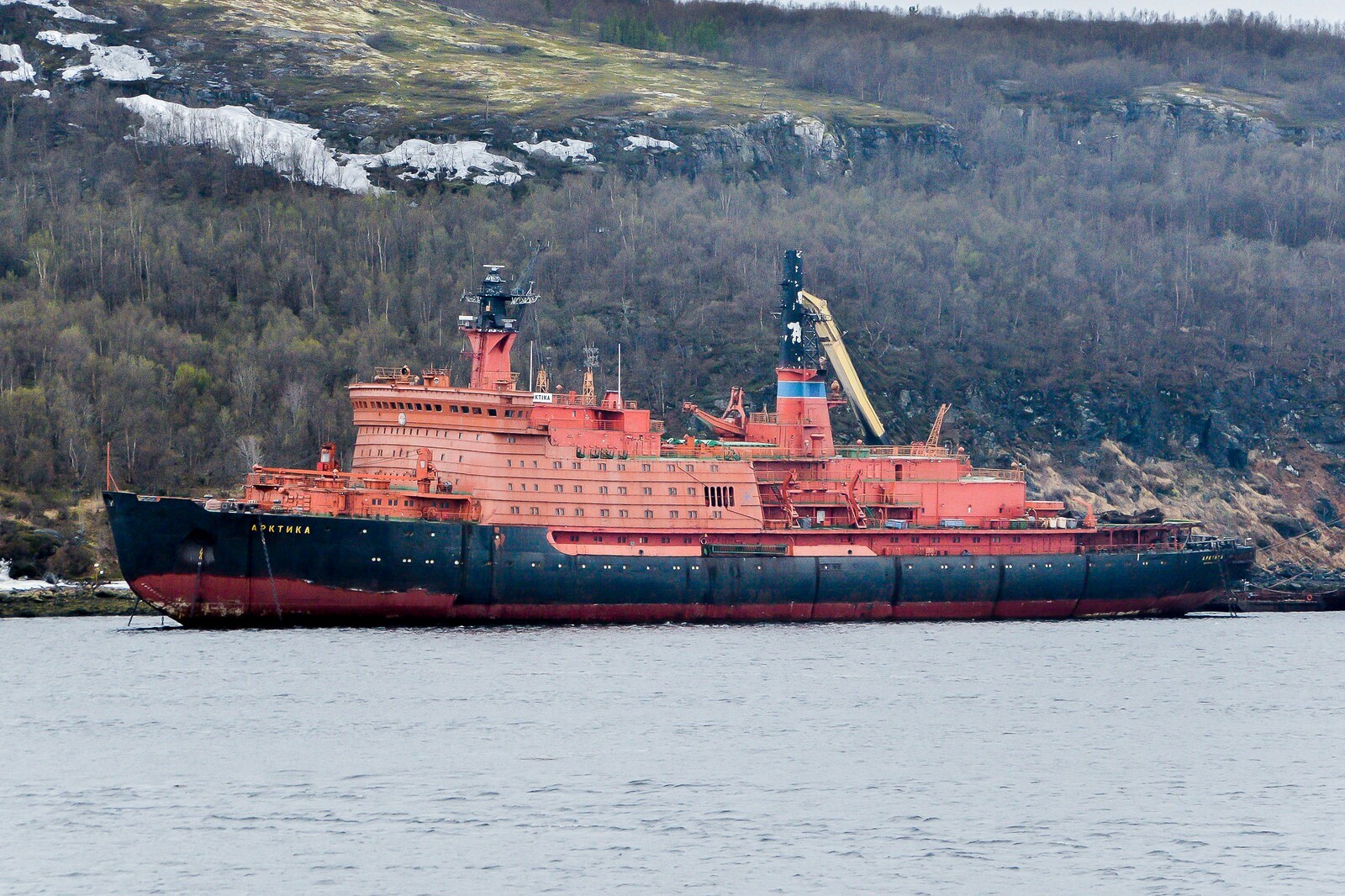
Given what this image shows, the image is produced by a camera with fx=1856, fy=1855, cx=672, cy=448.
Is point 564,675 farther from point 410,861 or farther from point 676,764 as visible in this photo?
point 410,861

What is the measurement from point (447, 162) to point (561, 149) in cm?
907

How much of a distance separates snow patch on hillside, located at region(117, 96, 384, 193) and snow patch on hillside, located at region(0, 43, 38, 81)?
8.11 metres

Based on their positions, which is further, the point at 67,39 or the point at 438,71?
the point at 438,71

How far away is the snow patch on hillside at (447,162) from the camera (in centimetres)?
13388

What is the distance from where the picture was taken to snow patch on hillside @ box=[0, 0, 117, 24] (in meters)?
153

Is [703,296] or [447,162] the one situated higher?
[447,162]

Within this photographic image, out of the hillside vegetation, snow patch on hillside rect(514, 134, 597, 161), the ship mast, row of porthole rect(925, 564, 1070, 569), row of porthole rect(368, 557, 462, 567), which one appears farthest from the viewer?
snow patch on hillside rect(514, 134, 597, 161)

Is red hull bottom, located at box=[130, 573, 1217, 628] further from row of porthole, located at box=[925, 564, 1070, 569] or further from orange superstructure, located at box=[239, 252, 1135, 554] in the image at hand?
orange superstructure, located at box=[239, 252, 1135, 554]

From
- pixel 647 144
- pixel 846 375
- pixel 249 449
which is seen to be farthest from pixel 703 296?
pixel 249 449

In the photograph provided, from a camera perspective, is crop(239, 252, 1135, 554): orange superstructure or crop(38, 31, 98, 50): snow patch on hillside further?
crop(38, 31, 98, 50): snow patch on hillside

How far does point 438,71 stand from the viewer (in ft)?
518

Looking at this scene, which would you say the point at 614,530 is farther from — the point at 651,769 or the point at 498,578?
the point at 651,769

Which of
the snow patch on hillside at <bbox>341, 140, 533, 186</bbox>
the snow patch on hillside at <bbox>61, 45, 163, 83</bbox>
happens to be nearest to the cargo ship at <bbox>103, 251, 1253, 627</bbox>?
the snow patch on hillside at <bbox>341, 140, 533, 186</bbox>

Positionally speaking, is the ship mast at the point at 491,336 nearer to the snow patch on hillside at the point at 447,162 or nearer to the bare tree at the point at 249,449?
the bare tree at the point at 249,449
